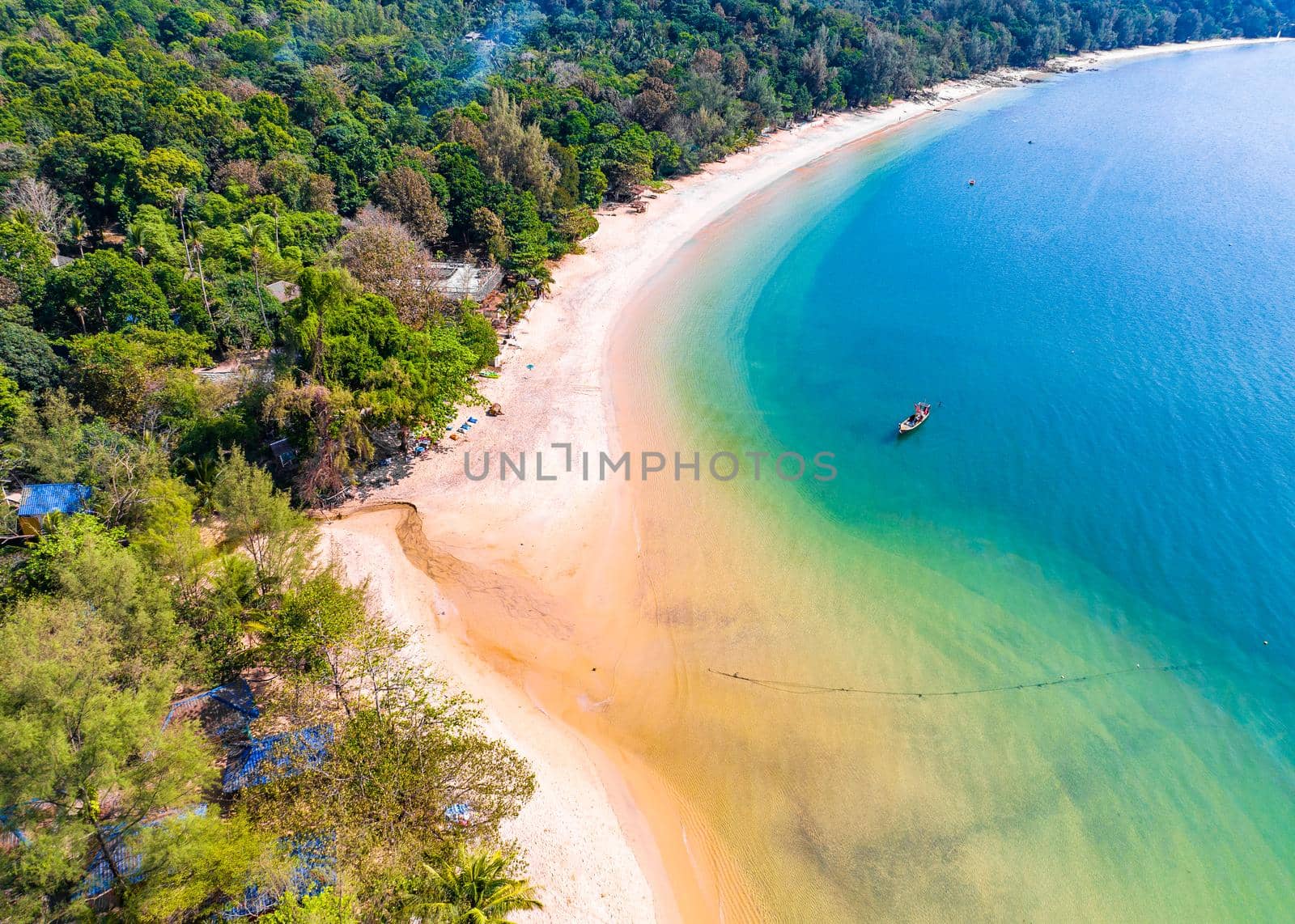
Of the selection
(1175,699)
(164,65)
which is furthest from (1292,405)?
(164,65)

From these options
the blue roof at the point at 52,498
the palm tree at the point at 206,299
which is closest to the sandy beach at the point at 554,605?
the blue roof at the point at 52,498

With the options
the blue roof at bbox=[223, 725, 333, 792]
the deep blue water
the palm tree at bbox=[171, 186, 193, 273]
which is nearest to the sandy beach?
the blue roof at bbox=[223, 725, 333, 792]

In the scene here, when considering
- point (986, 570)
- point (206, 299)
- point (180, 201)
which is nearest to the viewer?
point (986, 570)

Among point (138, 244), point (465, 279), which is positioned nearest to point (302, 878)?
point (465, 279)

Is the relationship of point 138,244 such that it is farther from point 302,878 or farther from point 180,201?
point 302,878

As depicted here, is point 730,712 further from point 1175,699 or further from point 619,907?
point 1175,699

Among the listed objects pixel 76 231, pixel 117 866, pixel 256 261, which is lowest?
pixel 117 866

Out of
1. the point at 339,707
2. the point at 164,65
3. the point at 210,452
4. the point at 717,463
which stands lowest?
the point at 717,463

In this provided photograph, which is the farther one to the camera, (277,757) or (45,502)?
(45,502)
